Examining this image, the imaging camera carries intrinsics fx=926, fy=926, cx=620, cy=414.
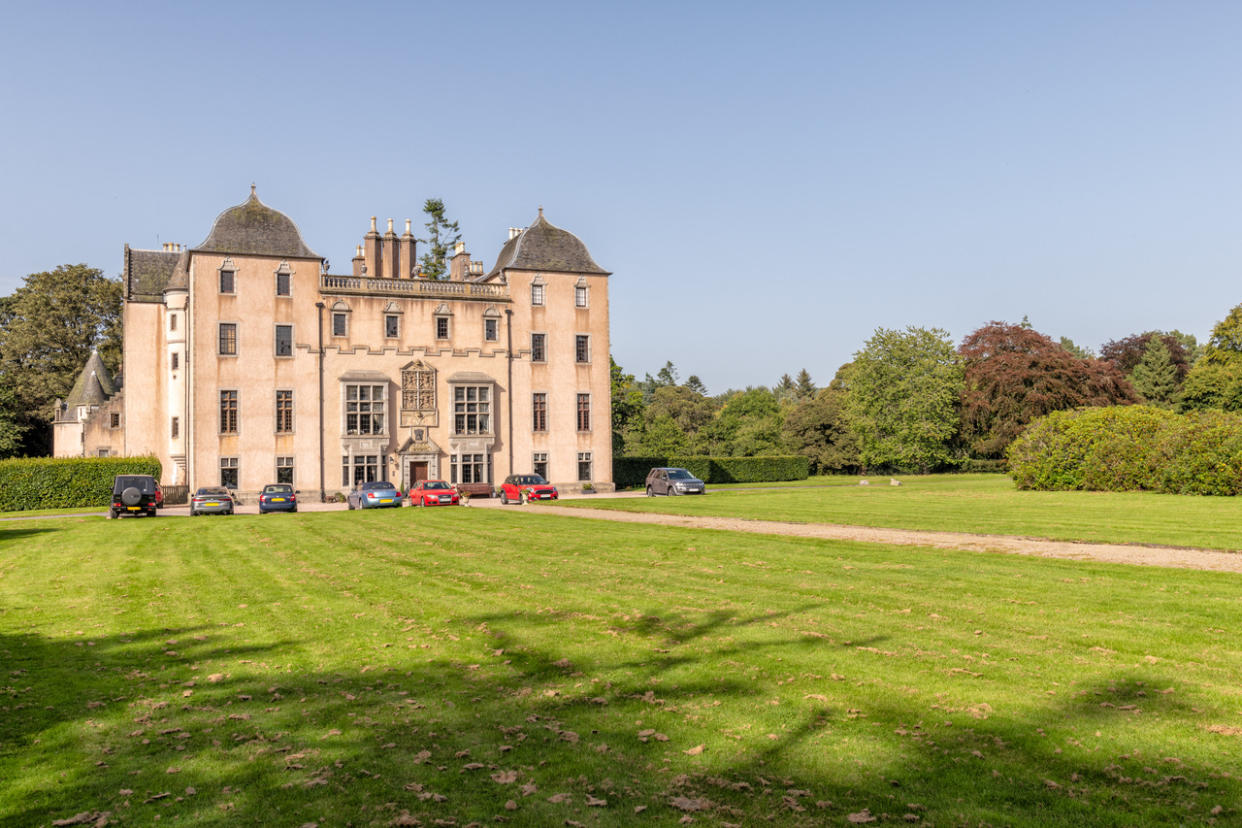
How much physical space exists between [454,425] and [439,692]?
4494cm

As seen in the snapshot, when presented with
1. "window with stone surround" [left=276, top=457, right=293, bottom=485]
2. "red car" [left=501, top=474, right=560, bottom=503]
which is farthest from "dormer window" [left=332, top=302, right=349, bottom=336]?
"red car" [left=501, top=474, right=560, bottom=503]

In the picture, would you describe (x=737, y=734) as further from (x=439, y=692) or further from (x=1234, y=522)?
(x=1234, y=522)

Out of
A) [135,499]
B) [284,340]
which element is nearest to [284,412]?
[284,340]

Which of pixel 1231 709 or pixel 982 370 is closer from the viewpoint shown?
pixel 1231 709

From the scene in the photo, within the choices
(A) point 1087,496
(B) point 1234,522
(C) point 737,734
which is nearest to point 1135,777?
(C) point 737,734

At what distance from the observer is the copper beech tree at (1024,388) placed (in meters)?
71.5

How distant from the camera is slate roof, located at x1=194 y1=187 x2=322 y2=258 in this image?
4881 centimetres

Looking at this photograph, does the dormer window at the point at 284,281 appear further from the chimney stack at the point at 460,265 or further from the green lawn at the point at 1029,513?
the green lawn at the point at 1029,513

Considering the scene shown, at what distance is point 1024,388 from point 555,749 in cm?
7296

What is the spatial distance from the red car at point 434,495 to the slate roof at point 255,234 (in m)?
15.6

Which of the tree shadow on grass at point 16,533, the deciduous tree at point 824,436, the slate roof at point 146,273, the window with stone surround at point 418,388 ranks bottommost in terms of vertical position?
the tree shadow on grass at point 16,533

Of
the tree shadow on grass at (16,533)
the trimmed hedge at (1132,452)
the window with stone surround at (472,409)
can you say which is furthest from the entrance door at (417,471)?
the trimmed hedge at (1132,452)

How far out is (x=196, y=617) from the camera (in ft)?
42.0

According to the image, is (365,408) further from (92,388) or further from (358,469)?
(92,388)
